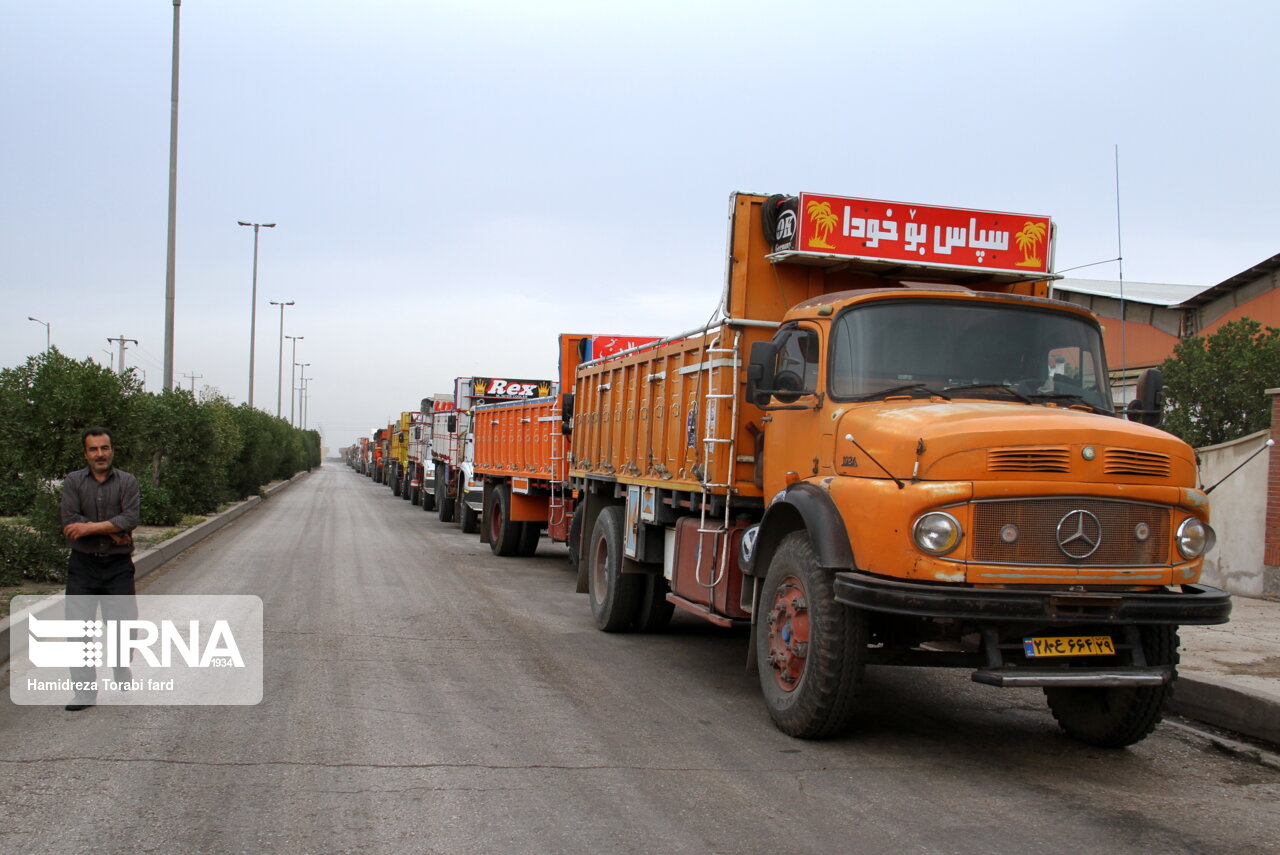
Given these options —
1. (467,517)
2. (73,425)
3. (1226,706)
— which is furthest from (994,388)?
(467,517)

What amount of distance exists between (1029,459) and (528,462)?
37.7 feet

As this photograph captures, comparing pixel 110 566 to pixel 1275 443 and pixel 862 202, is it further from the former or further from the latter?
pixel 1275 443

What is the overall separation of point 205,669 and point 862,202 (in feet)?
19.1

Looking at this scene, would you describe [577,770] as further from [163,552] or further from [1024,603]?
[163,552]

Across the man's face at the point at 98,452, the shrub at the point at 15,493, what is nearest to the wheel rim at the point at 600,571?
the man's face at the point at 98,452

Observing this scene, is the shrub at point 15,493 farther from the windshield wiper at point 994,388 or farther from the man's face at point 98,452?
the windshield wiper at point 994,388

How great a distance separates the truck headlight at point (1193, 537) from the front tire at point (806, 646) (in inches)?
68.8

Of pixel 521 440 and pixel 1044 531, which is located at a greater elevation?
pixel 521 440

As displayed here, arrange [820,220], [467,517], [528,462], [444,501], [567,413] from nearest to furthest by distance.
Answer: [820,220], [567,413], [528,462], [467,517], [444,501]

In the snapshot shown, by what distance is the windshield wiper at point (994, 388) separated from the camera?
6473mm

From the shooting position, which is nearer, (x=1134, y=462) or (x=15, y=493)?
(x=1134, y=462)

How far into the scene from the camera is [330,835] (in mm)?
4562

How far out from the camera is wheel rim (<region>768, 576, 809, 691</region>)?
6.33 metres

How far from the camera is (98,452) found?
6695 mm
